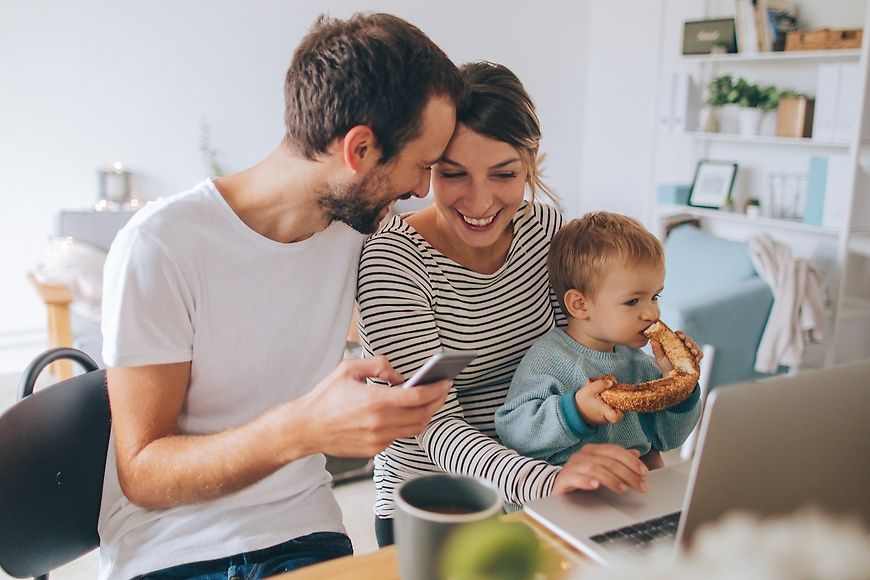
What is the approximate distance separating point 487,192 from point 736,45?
3.31 metres

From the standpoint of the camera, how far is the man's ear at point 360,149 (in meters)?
1.22

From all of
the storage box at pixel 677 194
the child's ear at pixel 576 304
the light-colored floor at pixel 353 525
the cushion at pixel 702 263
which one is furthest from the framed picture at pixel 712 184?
the child's ear at pixel 576 304

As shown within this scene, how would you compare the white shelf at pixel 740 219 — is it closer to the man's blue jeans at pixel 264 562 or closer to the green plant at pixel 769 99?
the green plant at pixel 769 99

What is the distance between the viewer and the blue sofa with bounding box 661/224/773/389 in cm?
298

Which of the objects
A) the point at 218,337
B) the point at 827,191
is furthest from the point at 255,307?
the point at 827,191

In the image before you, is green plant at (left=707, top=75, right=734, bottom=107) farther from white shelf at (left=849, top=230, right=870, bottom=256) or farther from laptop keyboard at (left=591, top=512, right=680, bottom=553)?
laptop keyboard at (left=591, top=512, right=680, bottom=553)

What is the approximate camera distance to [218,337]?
3.91ft

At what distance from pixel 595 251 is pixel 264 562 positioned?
72 cm

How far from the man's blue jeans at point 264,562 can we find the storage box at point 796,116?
335 cm

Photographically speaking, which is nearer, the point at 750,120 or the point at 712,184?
the point at 750,120

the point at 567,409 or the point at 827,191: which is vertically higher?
the point at 827,191

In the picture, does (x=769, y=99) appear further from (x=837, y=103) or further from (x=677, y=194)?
(x=677, y=194)

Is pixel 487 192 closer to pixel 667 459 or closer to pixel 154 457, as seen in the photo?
pixel 154 457

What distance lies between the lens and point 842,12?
3.85m
